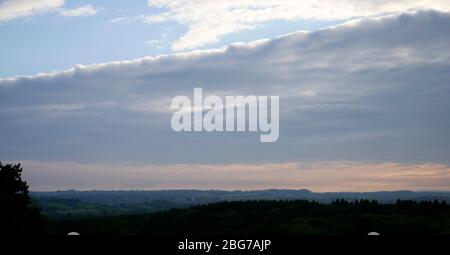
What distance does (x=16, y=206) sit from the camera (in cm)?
6725

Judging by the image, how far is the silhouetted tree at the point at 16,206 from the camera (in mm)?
66250

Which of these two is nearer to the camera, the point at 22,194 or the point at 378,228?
the point at 22,194

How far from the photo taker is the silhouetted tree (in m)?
66.2
